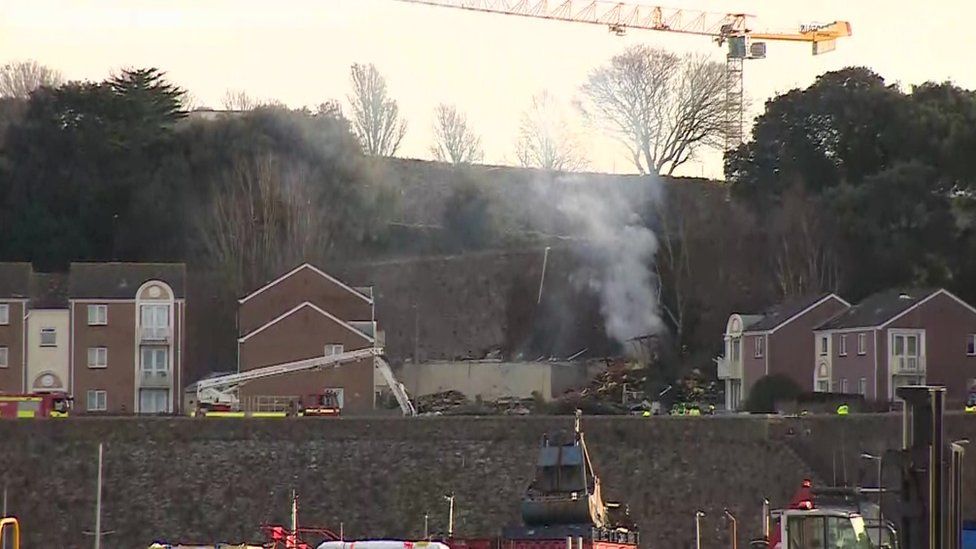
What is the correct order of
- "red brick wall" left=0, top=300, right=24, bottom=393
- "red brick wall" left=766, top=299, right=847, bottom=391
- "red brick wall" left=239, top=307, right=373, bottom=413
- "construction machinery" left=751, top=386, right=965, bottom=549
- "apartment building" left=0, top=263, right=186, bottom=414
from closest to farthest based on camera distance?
"construction machinery" left=751, top=386, right=965, bottom=549
"red brick wall" left=239, top=307, right=373, bottom=413
"apartment building" left=0, top=263, right=186, bottom=414
"red brick wall" left=0, top=300, right=24, bottom=393
"red brick wall" left=766, top=299, right=847, bottom=391

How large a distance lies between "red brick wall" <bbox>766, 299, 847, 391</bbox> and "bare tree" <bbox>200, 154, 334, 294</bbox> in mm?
23505

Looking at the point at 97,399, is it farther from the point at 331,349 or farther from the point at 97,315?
the point at 331,349

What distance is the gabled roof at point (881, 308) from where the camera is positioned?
252ft

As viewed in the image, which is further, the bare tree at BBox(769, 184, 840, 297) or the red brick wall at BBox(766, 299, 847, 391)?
the bare tree at BBox(769, 184, 840, 297)

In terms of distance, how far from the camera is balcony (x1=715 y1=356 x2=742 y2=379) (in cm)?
8306

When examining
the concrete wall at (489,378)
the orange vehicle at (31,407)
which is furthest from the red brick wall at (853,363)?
the orange vehicle at (31,407)

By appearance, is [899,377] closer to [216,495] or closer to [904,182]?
[904,182]

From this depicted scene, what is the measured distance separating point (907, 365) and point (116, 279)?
1172 inches

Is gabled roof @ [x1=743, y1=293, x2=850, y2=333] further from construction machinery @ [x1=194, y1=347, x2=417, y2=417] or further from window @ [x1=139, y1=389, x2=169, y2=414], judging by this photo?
window @ [x1=139, y1=389, x2=169, y2=414]

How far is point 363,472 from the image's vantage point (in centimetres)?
5975

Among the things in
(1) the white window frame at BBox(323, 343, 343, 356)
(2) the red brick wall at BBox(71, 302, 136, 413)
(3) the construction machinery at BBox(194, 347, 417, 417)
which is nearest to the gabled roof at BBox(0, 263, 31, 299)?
(2) the red brick wall at BBox(71, 302, 136, 413)

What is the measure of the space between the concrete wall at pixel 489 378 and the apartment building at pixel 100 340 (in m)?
11.7

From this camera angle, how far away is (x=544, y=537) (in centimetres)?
4188

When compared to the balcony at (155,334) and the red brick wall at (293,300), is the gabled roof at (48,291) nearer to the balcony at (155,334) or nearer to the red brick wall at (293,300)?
the balcony at (155,334)
